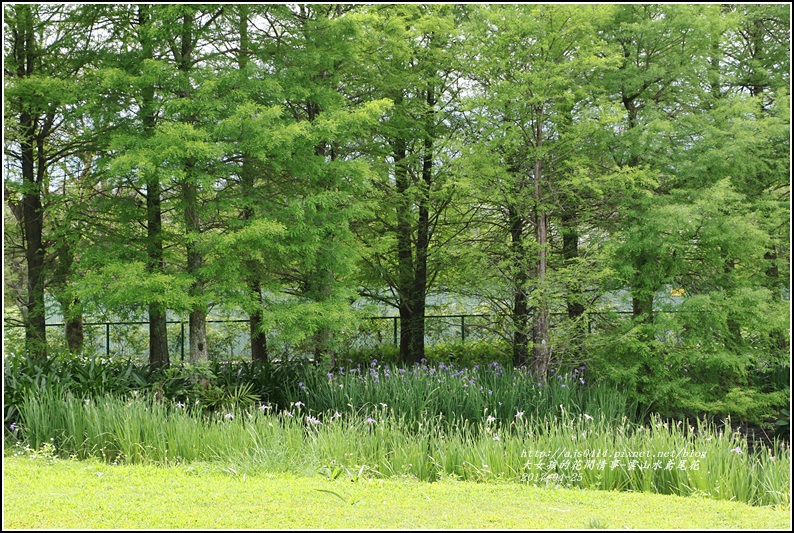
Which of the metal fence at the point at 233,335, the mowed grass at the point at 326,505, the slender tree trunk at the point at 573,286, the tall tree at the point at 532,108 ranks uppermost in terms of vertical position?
the tall tree at the point at 532,108

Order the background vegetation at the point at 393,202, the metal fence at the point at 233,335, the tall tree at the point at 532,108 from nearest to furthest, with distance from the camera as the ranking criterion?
the background vegetation at the point at 393,202 → the tall tree at the point at 532,108 → the metal fence at the point at 233,335

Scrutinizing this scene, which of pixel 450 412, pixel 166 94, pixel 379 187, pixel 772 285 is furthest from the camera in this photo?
pixel 379 187

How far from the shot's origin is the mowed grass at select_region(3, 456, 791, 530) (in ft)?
13.8

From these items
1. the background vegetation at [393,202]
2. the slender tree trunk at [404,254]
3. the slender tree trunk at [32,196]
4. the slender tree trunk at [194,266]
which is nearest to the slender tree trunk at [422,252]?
the slender tree trunk at [404,254]

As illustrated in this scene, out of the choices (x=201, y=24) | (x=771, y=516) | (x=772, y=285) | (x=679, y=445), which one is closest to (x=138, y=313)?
(x=201, y=24)

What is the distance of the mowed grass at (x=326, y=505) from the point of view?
4207 millimetres

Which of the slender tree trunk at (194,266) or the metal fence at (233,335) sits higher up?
the slender tree trunk at (194,266)

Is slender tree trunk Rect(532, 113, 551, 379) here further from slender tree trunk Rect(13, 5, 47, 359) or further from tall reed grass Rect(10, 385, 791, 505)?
slender tree trunk Rect(13, 5, 47, 359)

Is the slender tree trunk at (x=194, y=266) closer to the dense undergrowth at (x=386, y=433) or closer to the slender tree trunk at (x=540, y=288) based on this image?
the dense undergrowth at (x=386, y=433)

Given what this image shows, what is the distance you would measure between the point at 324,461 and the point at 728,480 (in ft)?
10.9

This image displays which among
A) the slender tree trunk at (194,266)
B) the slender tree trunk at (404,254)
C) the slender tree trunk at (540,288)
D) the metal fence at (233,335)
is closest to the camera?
the slender tree trunk at (194,266)

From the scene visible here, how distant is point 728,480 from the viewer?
531 centimetres

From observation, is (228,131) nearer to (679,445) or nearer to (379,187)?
(379,187)

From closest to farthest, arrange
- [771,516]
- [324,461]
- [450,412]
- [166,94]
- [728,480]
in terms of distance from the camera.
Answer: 1. [771,516]
2. [728,480]
3. [324,461]
4. [450,412]
5. [166,94]
